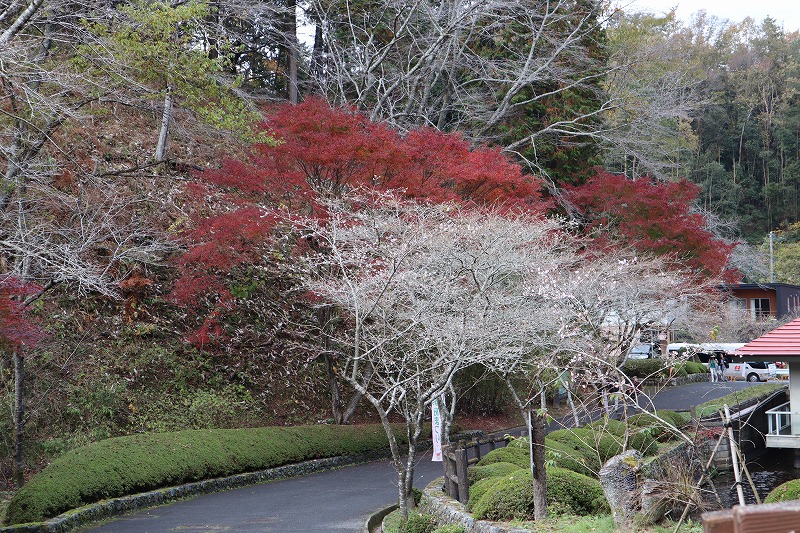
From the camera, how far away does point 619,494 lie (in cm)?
840

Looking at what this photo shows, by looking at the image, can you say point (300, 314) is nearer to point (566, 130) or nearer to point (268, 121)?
point (268, 121)

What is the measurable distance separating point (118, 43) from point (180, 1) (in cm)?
467

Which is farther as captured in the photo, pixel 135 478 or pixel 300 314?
pixel 300 314

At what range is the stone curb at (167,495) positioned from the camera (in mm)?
11703

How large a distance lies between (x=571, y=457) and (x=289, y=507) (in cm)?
520

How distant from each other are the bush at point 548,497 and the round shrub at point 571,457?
2164 mm

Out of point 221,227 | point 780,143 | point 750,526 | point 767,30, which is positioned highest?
point 767,30

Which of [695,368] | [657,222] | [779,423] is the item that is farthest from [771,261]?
[779,423]

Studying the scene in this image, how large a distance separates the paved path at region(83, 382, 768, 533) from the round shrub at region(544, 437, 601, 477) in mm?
3258

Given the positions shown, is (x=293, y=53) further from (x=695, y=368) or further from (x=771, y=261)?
(x=771, y=261)

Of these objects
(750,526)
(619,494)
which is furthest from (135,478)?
(750,526)

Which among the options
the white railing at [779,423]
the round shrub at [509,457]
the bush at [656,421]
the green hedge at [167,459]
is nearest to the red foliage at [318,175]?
the green hedge at [167,459]

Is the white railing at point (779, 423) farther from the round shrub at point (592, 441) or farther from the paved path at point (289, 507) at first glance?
the paved path at point (289, 507)

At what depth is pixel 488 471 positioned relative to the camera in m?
12.2
